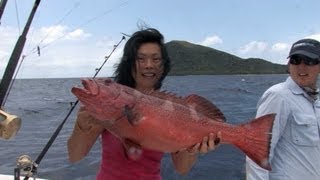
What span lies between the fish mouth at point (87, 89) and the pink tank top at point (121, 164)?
1.89 ft

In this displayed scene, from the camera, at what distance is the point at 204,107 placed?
3.09 m

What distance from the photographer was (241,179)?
11641 millimetres

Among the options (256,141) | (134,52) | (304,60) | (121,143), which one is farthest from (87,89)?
(304,60)

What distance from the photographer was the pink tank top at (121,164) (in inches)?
124

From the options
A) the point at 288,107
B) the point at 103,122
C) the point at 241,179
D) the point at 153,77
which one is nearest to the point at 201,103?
the point at 153,77

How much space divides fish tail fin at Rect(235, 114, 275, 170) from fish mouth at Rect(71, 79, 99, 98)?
3.52ft

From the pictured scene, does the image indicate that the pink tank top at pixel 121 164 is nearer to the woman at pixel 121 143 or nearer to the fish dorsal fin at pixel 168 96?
the woman at pixel 121 143

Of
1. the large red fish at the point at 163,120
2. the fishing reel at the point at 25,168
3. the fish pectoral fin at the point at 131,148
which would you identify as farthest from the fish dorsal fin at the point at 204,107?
the fishing reel at the point at 25,168

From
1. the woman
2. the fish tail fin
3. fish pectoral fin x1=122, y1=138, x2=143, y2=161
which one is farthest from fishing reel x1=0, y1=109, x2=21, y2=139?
the fish tail fin

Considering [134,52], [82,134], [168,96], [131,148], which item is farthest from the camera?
[134,52]

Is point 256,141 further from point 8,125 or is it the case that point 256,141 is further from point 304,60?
point 8,125

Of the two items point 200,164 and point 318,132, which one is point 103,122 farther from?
point 200,164

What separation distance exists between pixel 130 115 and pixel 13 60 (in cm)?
206

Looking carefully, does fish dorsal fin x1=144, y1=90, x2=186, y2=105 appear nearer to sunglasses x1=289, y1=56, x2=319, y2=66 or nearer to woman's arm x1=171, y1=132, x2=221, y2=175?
woman's arm x1=171, y1=132, x2=221, y2=175
